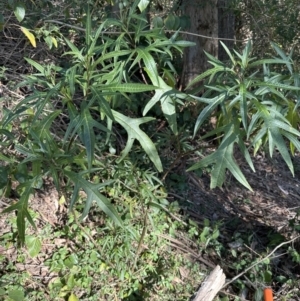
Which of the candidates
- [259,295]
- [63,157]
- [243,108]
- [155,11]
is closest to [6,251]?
[63,157]

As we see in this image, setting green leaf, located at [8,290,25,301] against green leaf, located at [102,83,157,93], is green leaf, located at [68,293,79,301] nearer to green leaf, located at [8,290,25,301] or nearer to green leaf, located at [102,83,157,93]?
green leaf, located at [8,290,25,301]

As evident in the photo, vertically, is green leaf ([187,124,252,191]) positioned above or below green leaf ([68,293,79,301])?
above

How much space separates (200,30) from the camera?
4.86 metres

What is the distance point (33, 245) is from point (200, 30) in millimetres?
2742

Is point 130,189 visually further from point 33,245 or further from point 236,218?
point 236,218

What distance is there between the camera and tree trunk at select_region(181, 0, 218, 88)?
4.80 metres

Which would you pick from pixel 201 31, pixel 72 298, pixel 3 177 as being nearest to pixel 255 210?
pixel 201 31

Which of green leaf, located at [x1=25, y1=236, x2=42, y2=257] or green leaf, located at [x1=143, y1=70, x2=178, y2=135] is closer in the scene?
green leaf, located at [x1=143, y1=70, x2=178, y2=135]

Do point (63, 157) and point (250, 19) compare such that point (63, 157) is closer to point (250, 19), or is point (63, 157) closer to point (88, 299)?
point (88, 299)

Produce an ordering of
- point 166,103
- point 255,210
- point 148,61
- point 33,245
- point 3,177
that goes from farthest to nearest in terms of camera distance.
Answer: point 255,210
point 33,245
point 166,103
point 3,177
point 148,61

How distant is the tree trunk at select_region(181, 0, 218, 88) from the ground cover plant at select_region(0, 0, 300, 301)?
24.4 inches

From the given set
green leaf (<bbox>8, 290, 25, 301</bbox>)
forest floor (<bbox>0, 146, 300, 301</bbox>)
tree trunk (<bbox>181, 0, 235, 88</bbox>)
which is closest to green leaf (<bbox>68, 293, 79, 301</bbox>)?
forest floor (<bbox>0, 146, 300, 301</bbox>)

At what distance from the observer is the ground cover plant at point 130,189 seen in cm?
251

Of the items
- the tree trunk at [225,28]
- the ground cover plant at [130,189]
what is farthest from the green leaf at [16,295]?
the tree trunk at [225,28]
